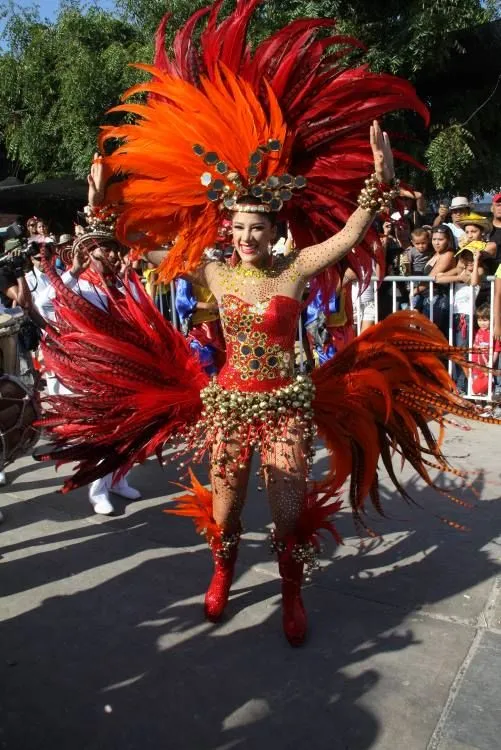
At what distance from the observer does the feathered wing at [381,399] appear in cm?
305

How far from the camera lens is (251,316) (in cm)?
284

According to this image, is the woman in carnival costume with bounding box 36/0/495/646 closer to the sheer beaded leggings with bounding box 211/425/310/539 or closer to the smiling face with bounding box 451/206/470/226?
the sheer beaded leggings with bounding box 211/425/310/539

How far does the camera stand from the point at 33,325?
366 centimetres

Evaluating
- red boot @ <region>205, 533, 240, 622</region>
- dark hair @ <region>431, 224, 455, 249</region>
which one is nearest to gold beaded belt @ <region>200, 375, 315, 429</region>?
red boot @ <region>205, 533, 240, 622</region>

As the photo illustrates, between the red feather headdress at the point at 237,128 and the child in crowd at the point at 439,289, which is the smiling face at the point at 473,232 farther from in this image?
the red feather headdress at the point at 237,128

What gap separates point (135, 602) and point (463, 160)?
→ 7.72 metres

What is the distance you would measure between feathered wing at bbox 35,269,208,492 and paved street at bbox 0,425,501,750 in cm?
66

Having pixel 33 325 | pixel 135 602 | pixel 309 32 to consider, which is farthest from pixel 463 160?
pixel 135 602

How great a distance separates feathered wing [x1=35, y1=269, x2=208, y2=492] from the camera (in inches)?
121

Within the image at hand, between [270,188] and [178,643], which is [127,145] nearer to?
[270,188]

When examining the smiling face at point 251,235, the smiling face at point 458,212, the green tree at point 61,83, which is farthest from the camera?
the green tree at point 61,83

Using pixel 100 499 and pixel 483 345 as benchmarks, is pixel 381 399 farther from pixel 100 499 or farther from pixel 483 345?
pixel 483 345

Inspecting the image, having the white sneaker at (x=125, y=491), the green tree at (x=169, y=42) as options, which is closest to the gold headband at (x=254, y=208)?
the white sneaker at (x=125, y=491)

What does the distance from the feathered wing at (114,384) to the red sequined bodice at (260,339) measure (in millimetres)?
296
